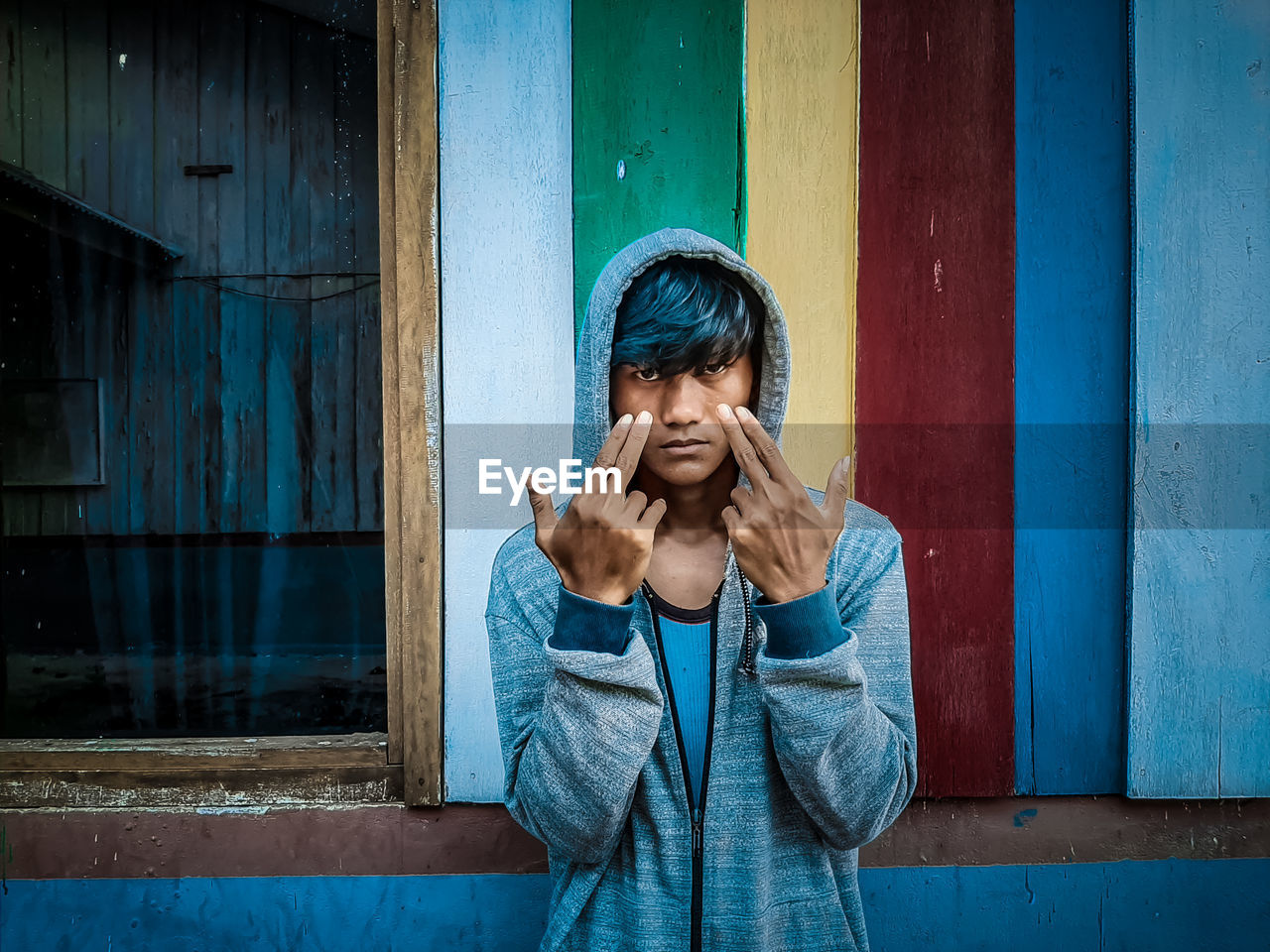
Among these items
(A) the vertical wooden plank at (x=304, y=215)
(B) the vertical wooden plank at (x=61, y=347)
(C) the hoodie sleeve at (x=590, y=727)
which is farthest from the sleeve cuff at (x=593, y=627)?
(B) the vertical wooden plank at (x=61, y=347)

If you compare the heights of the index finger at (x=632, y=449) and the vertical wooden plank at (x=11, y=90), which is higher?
the vertical wooden plank at (x=11, y=90)

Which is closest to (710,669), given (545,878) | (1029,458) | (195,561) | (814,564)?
(814,564)

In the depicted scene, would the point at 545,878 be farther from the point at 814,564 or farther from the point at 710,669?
the point at 814,564

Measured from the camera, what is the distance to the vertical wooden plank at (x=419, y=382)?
2016mm

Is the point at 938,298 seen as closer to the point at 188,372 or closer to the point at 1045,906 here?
the point at 1045,906

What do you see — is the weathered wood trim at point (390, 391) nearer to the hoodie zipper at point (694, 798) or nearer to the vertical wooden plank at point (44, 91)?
the hoodie zipper at point (694, 798)

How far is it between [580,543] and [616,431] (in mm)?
204

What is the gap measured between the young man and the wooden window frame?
0.72 metres

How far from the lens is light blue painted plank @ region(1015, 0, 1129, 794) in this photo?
2.05 metres

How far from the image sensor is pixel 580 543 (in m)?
1.14

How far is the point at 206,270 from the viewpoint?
2.77 meters

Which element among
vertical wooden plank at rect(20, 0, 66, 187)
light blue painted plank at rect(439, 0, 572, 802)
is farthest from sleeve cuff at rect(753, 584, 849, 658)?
vertical wooden plank at rect(20, 0, 66, 187)

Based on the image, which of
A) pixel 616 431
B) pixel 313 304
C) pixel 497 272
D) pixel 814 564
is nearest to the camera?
pixel 814 564

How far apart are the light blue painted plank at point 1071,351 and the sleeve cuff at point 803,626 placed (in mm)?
1264
